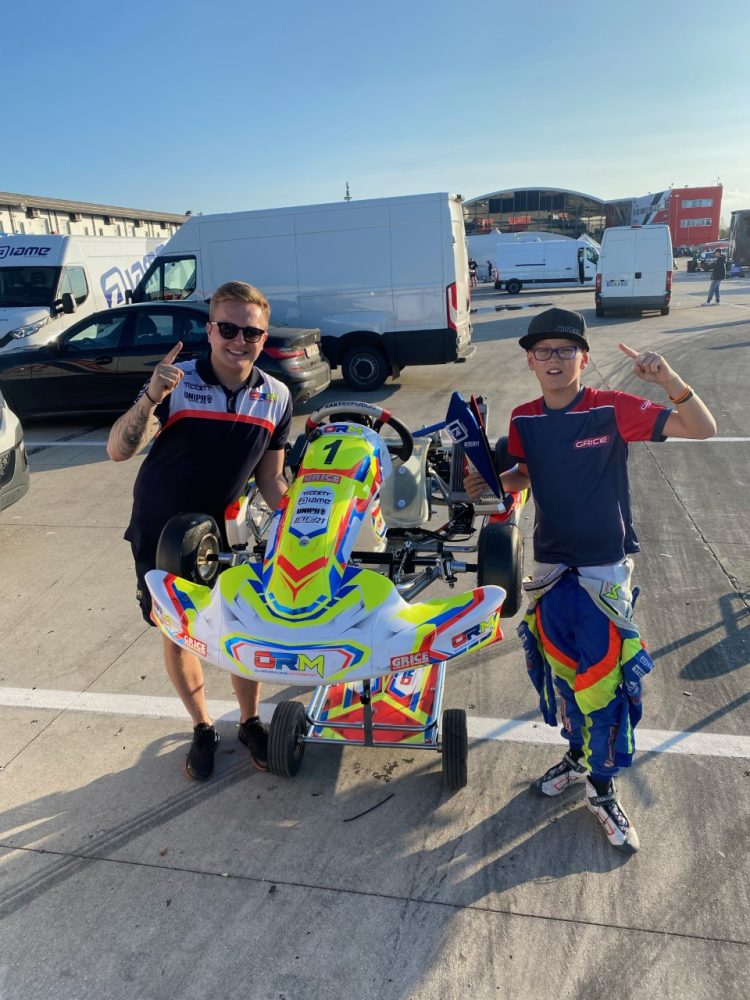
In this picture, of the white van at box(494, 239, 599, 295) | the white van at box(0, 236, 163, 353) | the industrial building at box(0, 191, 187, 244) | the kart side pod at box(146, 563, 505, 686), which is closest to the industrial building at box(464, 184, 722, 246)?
the white van at box(494, 239, 599, 295)

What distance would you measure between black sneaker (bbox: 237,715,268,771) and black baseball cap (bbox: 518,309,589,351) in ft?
6.73

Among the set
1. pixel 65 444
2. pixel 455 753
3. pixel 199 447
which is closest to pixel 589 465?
pixel 455 753

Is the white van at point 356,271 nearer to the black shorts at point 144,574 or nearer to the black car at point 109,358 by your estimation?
the black car at point 109,358

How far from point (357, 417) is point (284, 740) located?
162 centimetres

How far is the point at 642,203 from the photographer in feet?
201

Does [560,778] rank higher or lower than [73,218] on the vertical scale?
lower

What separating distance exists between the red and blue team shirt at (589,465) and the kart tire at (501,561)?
0.23 m

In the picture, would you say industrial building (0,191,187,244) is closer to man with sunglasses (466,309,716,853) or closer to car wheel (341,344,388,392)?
car wheel (341,344,388,392)

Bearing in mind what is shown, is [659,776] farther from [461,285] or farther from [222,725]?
[461,285]

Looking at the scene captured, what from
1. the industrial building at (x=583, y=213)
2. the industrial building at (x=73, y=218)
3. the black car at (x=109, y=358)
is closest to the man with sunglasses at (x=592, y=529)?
the black car at (x=109, y=358)

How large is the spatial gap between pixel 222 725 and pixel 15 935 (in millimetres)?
1275

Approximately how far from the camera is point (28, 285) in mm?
11883

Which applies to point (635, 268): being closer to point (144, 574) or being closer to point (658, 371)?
point (658, 371)

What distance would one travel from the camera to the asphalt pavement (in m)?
2.21
